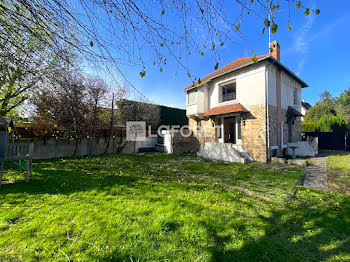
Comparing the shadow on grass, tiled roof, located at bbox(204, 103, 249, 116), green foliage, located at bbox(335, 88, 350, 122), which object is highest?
green foliage, located at bbox(335, 88, 350, 122)

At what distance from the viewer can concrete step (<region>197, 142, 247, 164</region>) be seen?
8990 millimetres

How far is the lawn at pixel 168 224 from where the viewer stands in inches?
72.7

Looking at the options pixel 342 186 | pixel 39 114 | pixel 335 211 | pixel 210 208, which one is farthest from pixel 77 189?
pixel 342 186

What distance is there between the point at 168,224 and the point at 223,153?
8027 mm

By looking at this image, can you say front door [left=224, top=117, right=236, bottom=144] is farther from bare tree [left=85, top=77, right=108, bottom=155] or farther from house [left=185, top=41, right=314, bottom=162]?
bare tree [left=85, top=77, right=108, bottom=155]

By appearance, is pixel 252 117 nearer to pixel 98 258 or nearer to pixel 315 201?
pixel 315 201

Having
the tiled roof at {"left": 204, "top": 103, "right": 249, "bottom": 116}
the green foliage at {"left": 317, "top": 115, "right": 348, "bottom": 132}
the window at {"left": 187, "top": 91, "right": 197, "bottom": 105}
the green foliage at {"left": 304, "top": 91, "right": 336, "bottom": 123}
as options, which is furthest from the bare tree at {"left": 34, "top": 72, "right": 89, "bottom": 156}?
the green foliage at {"left": 304, "top": 91, "right": 336, "bottom": 123}

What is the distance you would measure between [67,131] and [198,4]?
1076 centimetres

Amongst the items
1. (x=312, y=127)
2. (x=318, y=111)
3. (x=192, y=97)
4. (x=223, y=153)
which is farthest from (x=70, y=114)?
(x=318, y=111)

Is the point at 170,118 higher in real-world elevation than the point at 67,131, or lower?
higher

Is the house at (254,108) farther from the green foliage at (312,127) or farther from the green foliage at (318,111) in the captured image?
the green foliage at (318,111)

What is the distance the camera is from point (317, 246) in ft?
6.68

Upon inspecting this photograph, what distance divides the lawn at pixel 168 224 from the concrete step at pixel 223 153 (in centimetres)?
486

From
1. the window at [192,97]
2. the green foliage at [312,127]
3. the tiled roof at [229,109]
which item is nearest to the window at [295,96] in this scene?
the tiled roof at [229,109]
